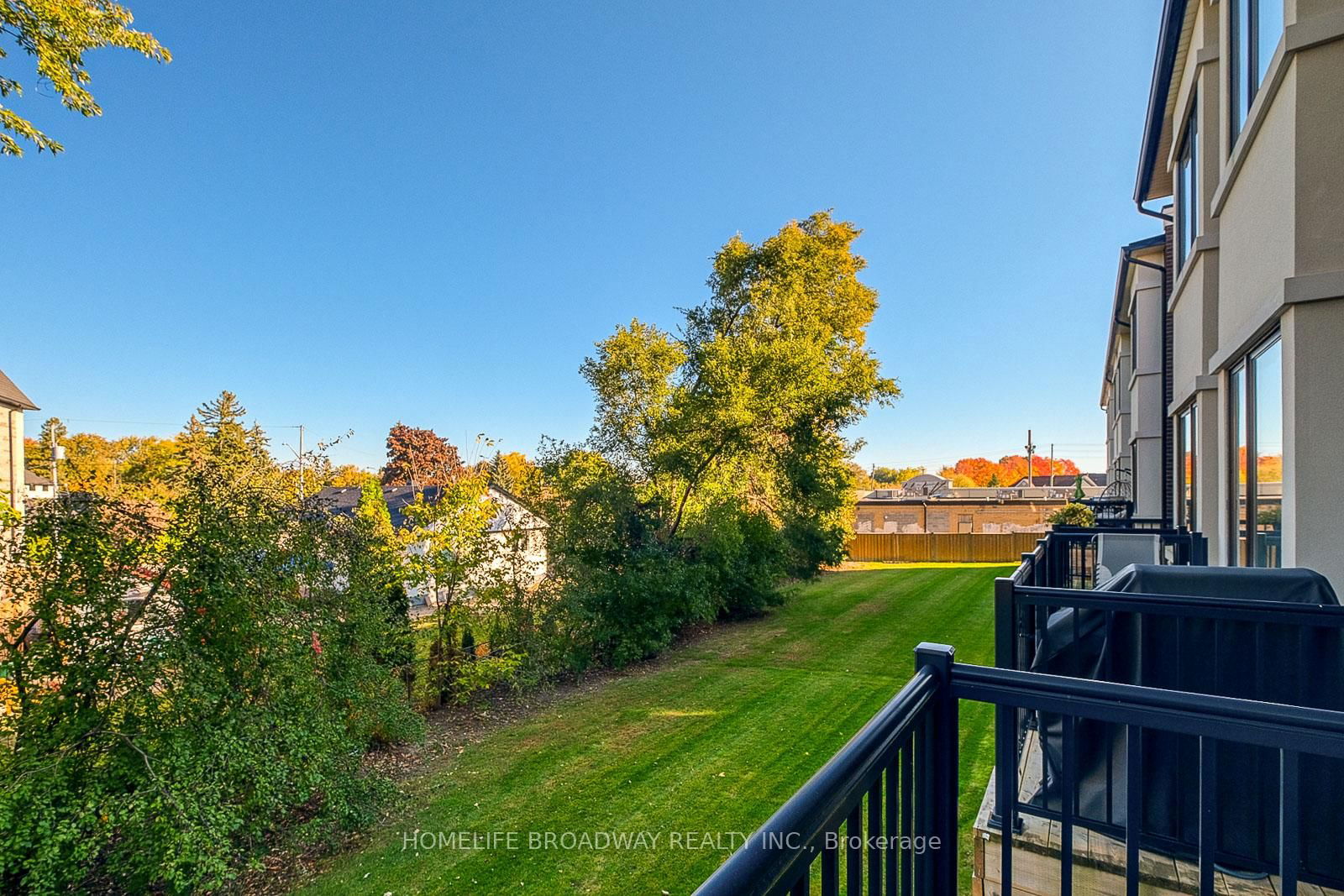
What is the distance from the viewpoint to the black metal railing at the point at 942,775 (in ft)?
2.72

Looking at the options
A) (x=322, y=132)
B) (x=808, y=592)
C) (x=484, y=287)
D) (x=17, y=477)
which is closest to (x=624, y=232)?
(x=484, y=287)

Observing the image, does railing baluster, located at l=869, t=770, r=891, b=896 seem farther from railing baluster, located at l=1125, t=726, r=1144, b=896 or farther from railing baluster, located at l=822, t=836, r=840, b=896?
railing baluster, located at l=1125, t=726, r=1144, b=896

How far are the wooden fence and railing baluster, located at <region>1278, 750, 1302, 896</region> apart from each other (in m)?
21.8

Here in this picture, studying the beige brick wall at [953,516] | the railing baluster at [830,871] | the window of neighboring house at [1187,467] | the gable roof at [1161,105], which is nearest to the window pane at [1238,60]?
the gable roof at [1161,105]

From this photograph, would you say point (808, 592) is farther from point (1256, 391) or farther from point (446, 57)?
point (446, 57)

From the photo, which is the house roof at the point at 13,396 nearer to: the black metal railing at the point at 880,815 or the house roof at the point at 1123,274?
the black metal railing at the point at 880,815

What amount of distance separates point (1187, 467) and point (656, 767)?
20.9ft

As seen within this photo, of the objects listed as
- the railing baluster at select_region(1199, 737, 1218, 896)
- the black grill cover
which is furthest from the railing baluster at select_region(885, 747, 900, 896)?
the black grill cover

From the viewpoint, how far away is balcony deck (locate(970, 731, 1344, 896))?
1851 millimetres

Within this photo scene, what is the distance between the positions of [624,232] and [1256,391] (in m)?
13.4

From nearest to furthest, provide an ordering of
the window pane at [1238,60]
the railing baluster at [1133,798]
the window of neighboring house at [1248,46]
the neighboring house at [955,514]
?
the railing baluster at [1133,798] < the window of neighboring house at [1248,46] < the window pane at [1238,60] < the neighboring house at [955,514]

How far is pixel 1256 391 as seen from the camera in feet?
12.2

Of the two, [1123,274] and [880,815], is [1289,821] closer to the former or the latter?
[880,815]

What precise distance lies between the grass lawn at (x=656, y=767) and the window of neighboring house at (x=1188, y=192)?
5.27 meters
